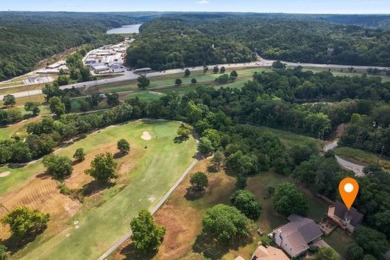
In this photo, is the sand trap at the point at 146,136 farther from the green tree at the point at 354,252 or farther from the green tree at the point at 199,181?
the green tree at the point at 354,252

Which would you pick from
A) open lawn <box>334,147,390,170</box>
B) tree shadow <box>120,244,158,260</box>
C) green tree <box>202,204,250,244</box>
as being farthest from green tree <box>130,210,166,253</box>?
open lawn <box>334,147,390,170</box>

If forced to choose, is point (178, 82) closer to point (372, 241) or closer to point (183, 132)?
point (183, 132)

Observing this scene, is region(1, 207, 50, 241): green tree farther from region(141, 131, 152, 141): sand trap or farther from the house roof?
the house roof

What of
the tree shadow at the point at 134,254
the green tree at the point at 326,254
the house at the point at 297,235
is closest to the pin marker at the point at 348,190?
the house at the point at 297,235

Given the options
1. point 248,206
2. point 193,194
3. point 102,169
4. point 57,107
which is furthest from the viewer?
point 57,107

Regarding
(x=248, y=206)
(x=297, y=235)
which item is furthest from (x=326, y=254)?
(x=248, y=206)
